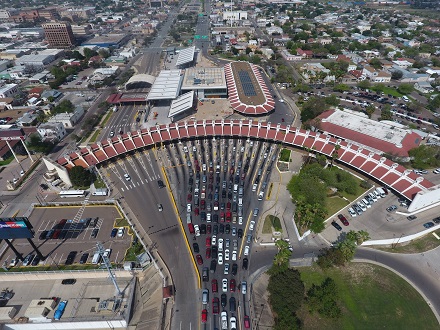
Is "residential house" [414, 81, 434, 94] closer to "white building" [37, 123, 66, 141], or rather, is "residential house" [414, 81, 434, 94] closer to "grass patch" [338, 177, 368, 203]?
"grass patch" [338, 177, 368, 203]

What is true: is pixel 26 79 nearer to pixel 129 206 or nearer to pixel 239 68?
pixel 239 68

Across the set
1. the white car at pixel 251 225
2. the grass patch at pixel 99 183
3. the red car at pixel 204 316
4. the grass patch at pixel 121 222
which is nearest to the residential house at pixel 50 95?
the grass patch at pixel 99 183

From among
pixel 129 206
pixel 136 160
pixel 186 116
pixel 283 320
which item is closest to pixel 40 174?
pixel 136 160

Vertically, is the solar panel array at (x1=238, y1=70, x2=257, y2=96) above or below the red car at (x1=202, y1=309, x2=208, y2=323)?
above

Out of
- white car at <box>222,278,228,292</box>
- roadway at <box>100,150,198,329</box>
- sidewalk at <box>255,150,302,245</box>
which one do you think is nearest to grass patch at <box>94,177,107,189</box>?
roadway at <box>100,150,198,329</box>

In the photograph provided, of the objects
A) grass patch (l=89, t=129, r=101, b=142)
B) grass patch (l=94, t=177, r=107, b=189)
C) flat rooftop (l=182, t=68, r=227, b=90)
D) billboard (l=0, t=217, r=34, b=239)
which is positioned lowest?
grass patch (l=89, t=129, r=101, b=142)

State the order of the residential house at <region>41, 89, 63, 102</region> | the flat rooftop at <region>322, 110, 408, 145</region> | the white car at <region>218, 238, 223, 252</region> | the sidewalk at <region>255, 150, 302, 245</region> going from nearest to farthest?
the white car at <region>218, 238, 223, 252</region> < the sidewalk at <region>255, 150, 302, 245</region> < the flat rooftop at <region>322, 110, 408, 145</region> < the residential house at <region>41, 89, 63, 102</region>
